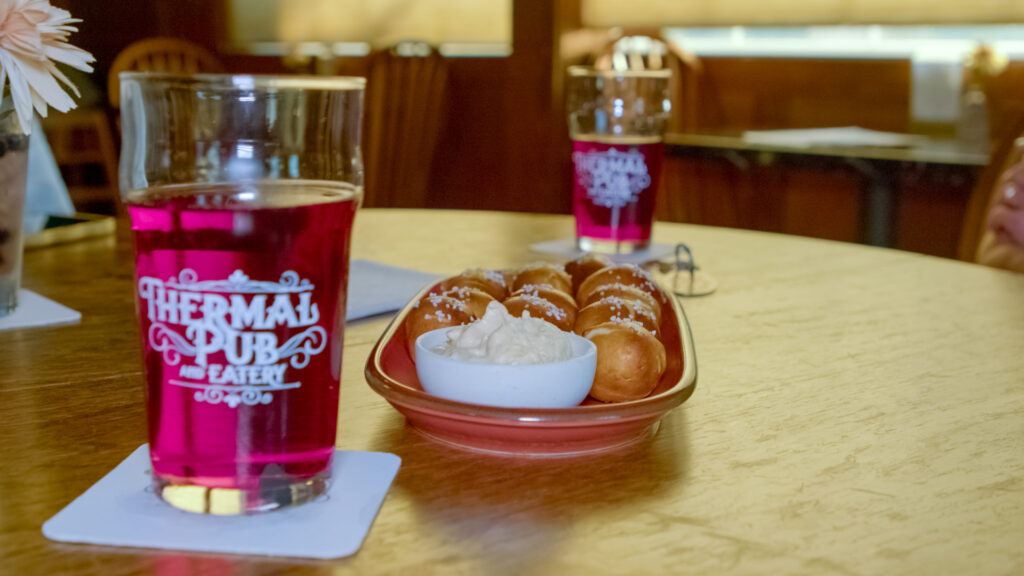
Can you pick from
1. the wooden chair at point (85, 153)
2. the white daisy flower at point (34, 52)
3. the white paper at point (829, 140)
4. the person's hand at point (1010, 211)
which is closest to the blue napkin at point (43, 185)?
the white daisy flower at point (34, 52)

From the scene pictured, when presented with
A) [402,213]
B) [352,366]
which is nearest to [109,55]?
[402,213]

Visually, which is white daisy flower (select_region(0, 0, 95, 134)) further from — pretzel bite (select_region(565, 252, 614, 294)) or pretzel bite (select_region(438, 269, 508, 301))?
pretzel bite (select_region(565, 252, 614, 294))

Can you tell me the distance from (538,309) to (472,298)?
0.06 metres

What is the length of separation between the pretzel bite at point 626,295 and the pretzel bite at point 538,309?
0.04 meters

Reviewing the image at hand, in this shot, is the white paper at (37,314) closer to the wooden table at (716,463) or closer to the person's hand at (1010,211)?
the wooden table at (716,463)

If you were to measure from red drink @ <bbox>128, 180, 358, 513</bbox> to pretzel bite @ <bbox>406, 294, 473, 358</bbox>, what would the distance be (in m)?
0.21

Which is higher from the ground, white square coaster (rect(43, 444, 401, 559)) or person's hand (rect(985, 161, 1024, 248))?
person's hand (rect(985, 161, 1024, 248))

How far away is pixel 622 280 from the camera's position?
0.87 metres

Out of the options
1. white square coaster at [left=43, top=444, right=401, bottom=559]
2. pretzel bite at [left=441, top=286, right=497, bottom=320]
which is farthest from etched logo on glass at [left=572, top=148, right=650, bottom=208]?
white square coaster at [left=43, top=444, right=401, bottom=559]

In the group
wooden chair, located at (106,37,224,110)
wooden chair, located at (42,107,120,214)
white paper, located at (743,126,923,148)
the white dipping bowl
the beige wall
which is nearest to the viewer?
the white dipping bowl

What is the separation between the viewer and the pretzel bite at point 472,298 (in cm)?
77

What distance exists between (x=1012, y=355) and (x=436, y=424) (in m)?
0.52

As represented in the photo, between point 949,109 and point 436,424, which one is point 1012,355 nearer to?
point 436,424

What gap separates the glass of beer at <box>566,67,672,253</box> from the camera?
1292 mm
